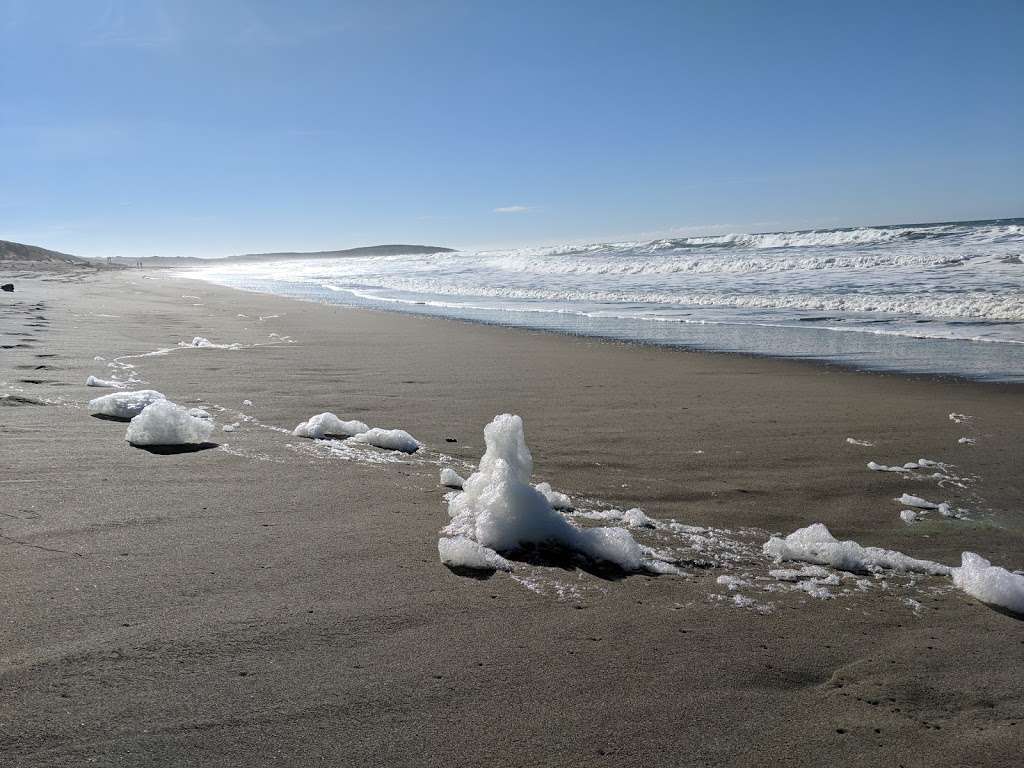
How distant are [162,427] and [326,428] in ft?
2.62

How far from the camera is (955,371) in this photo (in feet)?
23.9

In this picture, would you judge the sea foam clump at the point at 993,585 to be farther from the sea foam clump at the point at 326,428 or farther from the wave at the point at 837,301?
the wave at the point at 837,301

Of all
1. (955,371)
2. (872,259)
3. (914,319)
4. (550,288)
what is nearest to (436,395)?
(955,371)

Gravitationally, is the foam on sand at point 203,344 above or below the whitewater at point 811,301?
below

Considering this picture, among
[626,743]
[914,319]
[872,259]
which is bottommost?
[626,743]

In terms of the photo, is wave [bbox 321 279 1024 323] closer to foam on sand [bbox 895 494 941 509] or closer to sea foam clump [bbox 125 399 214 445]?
foam on sand [bbox 895 494 941 509]

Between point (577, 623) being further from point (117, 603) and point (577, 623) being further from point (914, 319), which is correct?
point (914, 319)

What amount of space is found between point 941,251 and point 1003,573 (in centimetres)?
2386

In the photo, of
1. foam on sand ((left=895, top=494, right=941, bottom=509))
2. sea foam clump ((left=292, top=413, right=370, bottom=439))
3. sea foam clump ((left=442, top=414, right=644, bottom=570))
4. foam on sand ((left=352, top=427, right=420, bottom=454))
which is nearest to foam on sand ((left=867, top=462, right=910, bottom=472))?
foam on sand ((left=895, top=494, right=941, bottom=509))

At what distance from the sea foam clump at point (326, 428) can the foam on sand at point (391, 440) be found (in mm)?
141

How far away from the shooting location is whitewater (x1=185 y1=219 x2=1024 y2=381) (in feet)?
30.2

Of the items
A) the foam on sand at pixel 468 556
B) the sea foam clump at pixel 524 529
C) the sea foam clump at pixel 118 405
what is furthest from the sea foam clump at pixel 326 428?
the foam on sand at pixel 468 556

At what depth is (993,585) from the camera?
2.28 meters

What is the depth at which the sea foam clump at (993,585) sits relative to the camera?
225 centimetres
